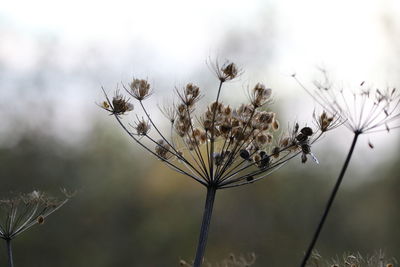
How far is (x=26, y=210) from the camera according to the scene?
2979 millimetres

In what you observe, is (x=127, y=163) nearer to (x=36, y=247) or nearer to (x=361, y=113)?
(x=36, y=247)

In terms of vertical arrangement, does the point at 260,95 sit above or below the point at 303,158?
above

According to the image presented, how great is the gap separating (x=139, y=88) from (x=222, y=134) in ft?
1.30

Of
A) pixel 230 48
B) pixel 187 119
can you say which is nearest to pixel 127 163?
pixel 230 48

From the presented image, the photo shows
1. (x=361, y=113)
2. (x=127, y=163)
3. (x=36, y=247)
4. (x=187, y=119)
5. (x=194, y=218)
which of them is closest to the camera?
(x=361, y=113)

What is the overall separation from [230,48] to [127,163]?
4.94 metres

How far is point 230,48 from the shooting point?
2378 cm

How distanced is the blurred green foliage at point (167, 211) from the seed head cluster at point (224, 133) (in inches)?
611

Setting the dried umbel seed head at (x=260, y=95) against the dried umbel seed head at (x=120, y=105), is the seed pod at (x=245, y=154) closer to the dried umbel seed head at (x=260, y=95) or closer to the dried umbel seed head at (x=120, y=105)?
the dried umbel seed head at (x=260, y=95)

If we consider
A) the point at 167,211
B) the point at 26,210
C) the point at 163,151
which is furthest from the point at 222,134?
the point at 167,211

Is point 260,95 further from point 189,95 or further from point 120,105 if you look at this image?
point 120,105

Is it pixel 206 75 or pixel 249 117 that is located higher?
pixel 206 75

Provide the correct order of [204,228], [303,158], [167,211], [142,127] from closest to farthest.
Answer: [204,228] < [303,158] < [142,127] < [167,211]

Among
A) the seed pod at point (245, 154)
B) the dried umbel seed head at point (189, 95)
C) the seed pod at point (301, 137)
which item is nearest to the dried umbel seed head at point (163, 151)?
the dried umbel seed head at point (189, 95)
